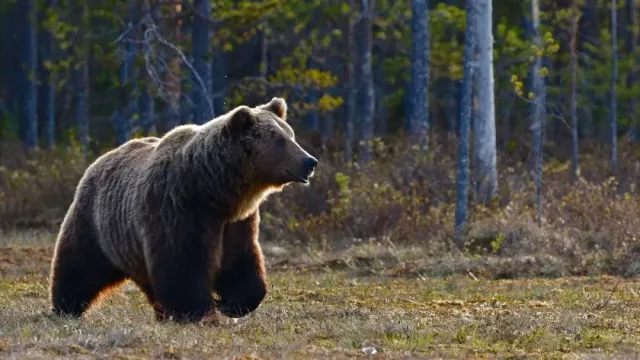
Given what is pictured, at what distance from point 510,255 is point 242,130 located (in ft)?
21.2

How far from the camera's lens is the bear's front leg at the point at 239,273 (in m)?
8.76

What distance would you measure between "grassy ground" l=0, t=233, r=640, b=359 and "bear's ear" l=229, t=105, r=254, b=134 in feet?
4.43

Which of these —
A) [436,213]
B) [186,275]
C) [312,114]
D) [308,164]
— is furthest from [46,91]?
[186,275]

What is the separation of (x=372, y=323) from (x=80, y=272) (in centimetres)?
249

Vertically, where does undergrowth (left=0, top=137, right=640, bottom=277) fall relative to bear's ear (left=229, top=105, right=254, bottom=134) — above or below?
below

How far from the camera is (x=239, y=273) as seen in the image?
880cm

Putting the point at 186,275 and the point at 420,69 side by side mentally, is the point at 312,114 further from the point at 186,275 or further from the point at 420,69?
the point at 186,275

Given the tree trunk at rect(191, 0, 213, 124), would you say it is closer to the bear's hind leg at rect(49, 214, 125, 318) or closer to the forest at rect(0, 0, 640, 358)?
the forest at rect(0, 0, 640, 358)

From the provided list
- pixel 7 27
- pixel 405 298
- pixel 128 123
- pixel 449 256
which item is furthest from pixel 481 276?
pixel 7 27

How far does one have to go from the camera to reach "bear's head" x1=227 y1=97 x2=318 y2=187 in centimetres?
873

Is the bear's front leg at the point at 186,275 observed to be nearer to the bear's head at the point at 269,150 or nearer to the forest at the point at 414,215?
the forest at the point at 414,215

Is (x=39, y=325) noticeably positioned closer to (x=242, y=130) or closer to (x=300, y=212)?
(x=242, y=130)

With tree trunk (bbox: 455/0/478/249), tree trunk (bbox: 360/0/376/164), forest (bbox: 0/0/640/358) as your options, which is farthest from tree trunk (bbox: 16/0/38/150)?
tree trunk (bbox: 455/0/478/249)

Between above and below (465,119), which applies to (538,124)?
below
